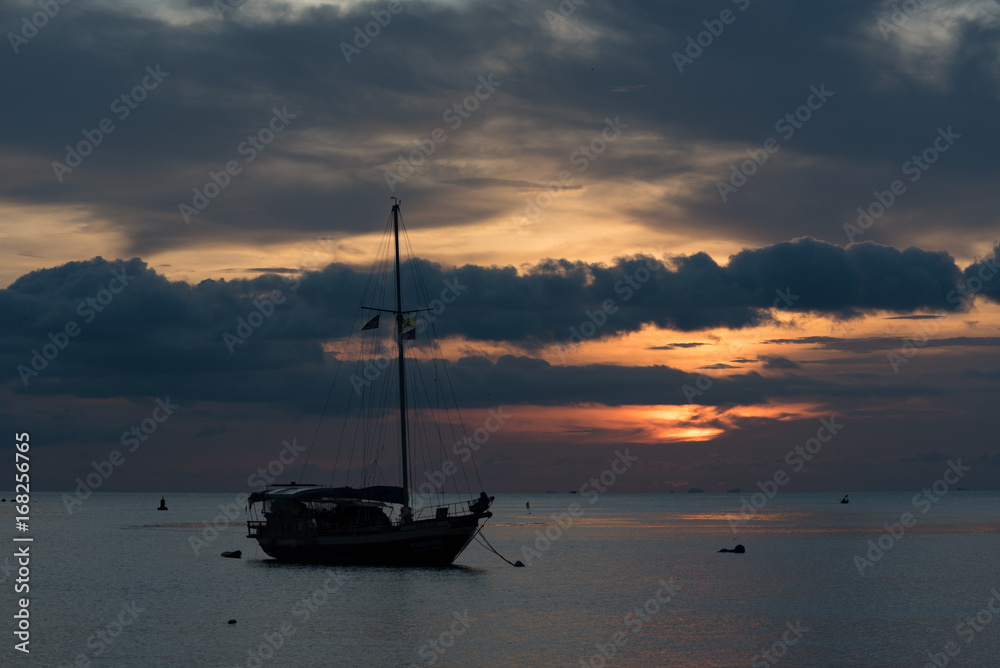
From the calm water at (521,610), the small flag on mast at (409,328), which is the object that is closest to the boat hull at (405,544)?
the calm water at (521,610)

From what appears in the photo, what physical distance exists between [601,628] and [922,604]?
24488mm

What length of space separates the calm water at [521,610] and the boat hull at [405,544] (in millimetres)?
1377

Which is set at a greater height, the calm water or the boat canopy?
the boat canopy

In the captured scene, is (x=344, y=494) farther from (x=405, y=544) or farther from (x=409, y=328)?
(x=409, y=328)

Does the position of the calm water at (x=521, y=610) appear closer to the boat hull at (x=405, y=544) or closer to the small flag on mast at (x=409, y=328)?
the boat hull at (x=405, y=544)

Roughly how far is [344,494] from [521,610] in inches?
926

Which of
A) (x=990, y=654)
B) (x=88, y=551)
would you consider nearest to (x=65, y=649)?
(x=990, y=654)

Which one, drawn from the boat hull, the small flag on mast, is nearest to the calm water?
the boat hull

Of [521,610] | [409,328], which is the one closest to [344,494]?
[409,328]

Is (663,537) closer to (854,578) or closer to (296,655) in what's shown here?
(854,578)

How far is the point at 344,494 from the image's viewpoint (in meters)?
77.4

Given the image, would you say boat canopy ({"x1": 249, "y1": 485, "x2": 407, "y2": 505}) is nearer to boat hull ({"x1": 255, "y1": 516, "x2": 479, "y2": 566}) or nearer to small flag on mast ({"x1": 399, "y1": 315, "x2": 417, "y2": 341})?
boat hull ({"x1": 255, "y1": 516, "x2": 479, "y2": 566})

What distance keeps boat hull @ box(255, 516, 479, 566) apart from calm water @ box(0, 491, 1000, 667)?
1.38m

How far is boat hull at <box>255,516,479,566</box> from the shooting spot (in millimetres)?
75688
